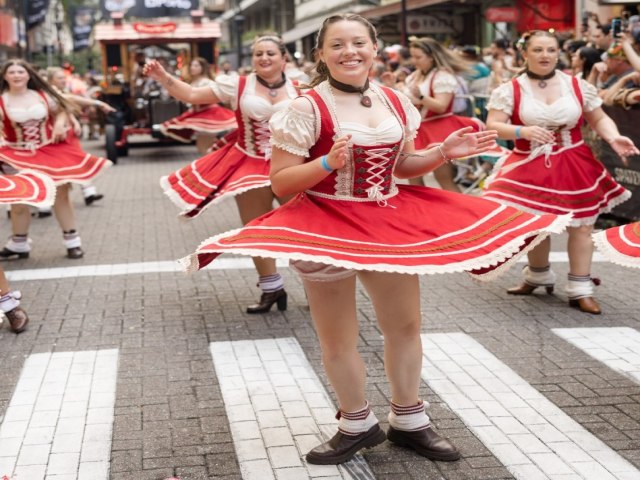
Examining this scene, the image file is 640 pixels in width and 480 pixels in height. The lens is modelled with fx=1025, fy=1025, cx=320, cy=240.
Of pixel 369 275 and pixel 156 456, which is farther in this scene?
pixel 156 456

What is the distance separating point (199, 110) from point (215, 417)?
1018 cm

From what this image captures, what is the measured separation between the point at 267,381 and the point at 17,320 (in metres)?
2.07

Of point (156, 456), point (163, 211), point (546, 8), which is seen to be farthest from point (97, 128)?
point (156, 456)

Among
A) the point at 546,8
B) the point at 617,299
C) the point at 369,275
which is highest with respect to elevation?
the point at 546,8

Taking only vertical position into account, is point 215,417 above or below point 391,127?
below

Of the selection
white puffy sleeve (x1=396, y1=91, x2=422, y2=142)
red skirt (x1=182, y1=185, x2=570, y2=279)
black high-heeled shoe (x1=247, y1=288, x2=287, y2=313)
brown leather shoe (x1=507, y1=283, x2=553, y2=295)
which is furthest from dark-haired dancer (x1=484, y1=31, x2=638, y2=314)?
red skirt (x1=182, y1=185, x2=570, y2=279)

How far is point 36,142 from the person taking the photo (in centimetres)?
937

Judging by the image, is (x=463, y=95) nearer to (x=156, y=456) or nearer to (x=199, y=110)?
(x=199, y=110)

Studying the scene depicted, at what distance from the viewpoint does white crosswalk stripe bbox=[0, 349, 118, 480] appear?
4.37m

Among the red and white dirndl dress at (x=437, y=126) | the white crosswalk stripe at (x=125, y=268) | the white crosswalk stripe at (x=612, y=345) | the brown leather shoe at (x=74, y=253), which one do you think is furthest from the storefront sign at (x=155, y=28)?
the white crosswalk stripe at (x=612, y=345)

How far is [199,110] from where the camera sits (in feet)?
48.2

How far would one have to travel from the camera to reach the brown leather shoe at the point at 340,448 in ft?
14.0

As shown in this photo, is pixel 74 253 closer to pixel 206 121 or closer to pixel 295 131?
pixel 206 121

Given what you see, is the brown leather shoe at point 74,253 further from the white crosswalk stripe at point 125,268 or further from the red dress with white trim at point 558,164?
the red dress with white trim at point 558,164
